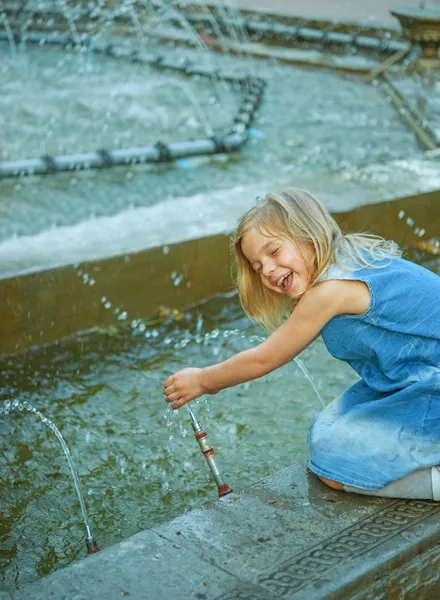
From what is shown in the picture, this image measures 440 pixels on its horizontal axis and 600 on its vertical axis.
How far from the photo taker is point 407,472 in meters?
2.28

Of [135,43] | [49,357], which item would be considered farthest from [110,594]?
[135,43]

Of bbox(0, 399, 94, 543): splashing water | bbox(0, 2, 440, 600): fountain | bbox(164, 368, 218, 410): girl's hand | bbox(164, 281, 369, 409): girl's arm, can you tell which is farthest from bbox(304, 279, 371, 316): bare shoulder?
bbox(0, 399, 94, 543): splashing water

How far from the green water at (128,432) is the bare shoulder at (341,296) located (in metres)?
0.85

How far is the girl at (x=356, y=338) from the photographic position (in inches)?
90.6

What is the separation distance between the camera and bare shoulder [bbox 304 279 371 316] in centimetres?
230

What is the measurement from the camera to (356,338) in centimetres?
237

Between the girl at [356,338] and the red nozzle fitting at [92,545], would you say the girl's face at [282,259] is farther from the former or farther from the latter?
the red nozzle fitting at [92,545]

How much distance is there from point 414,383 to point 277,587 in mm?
697

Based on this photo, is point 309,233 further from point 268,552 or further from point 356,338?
point 268,552

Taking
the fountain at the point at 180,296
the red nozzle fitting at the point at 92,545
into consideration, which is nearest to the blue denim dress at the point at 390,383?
the fountain at the point at 180,296

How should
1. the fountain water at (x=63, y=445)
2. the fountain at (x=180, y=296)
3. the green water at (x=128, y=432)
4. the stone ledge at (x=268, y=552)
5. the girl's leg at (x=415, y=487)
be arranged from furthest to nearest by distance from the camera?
the green water at (x=128, y=432)
the fountain water at (x=63, y=445)
the girl's leg at (x=415, y=487)
the fountain at (x=180, y=296)
the stone ledge at (x=268, y=552)

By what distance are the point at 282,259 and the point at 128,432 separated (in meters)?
1.15

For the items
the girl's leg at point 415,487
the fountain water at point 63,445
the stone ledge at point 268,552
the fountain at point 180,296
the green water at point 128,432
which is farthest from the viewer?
the green water at point 128,432

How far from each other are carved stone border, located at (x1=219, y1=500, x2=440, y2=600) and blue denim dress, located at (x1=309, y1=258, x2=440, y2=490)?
0.33 ft
